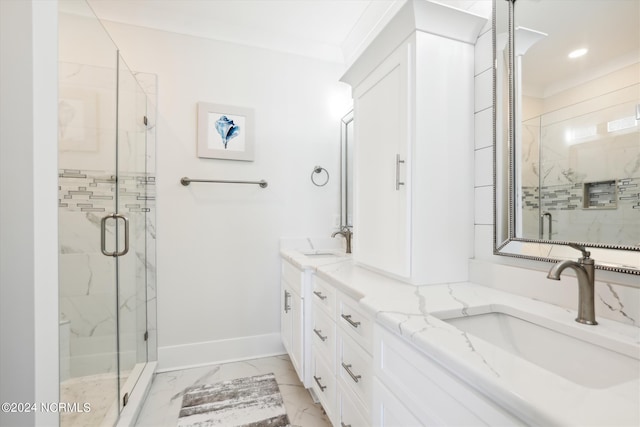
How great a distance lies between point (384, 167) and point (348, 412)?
42.1 inches

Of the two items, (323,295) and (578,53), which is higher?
(578,53)

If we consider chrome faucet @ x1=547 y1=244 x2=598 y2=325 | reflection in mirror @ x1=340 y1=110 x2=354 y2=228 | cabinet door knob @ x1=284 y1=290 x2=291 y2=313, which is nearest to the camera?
chrome faucet @ x1=547 y1=244 x2=598 y2=325

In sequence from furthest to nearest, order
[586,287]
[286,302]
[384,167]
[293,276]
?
[286,302], [293,276], [384,167], [586,287]

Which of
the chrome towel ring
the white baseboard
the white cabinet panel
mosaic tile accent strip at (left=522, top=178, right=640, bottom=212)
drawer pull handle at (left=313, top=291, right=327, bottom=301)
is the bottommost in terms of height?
the white baseboard

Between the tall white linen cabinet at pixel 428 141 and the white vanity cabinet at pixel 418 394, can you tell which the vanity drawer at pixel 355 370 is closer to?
the white vanity cabinet at pixel 418 394

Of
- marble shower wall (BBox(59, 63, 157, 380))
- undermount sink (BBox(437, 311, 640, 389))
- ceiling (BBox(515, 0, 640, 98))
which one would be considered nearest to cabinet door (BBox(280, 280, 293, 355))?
marble shower wall (BBox(59, 63, 157, 380))

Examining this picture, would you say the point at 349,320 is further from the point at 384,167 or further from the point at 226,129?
the point at 226,129

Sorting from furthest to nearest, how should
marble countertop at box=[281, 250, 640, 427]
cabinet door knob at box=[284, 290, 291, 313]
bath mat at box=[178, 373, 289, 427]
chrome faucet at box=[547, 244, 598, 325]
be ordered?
cabinet door knob at box=[284, 290, 291, 313] → bath mat at box=[178, 373, 289, 427] → chrome faucet at box=[547, 244, 598, 325] → marble countertop at box=[281, 250, 640, 427]

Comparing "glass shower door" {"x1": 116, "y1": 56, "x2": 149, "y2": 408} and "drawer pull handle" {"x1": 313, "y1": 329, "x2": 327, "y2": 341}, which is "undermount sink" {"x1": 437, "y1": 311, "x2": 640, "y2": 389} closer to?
"drawer pull handle" {"x1": 313, "y1": 329, "x2": 327, "y2": 341}

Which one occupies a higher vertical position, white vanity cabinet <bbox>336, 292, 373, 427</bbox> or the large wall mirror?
the large wall mirror

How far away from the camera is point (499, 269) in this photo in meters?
1.15

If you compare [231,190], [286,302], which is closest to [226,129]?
[231,190]

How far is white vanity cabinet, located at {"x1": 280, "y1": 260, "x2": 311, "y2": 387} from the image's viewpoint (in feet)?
5.59

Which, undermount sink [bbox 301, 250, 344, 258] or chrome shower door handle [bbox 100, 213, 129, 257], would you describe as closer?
chrome shower door handle [bbox 100, 213, 129, 257]
